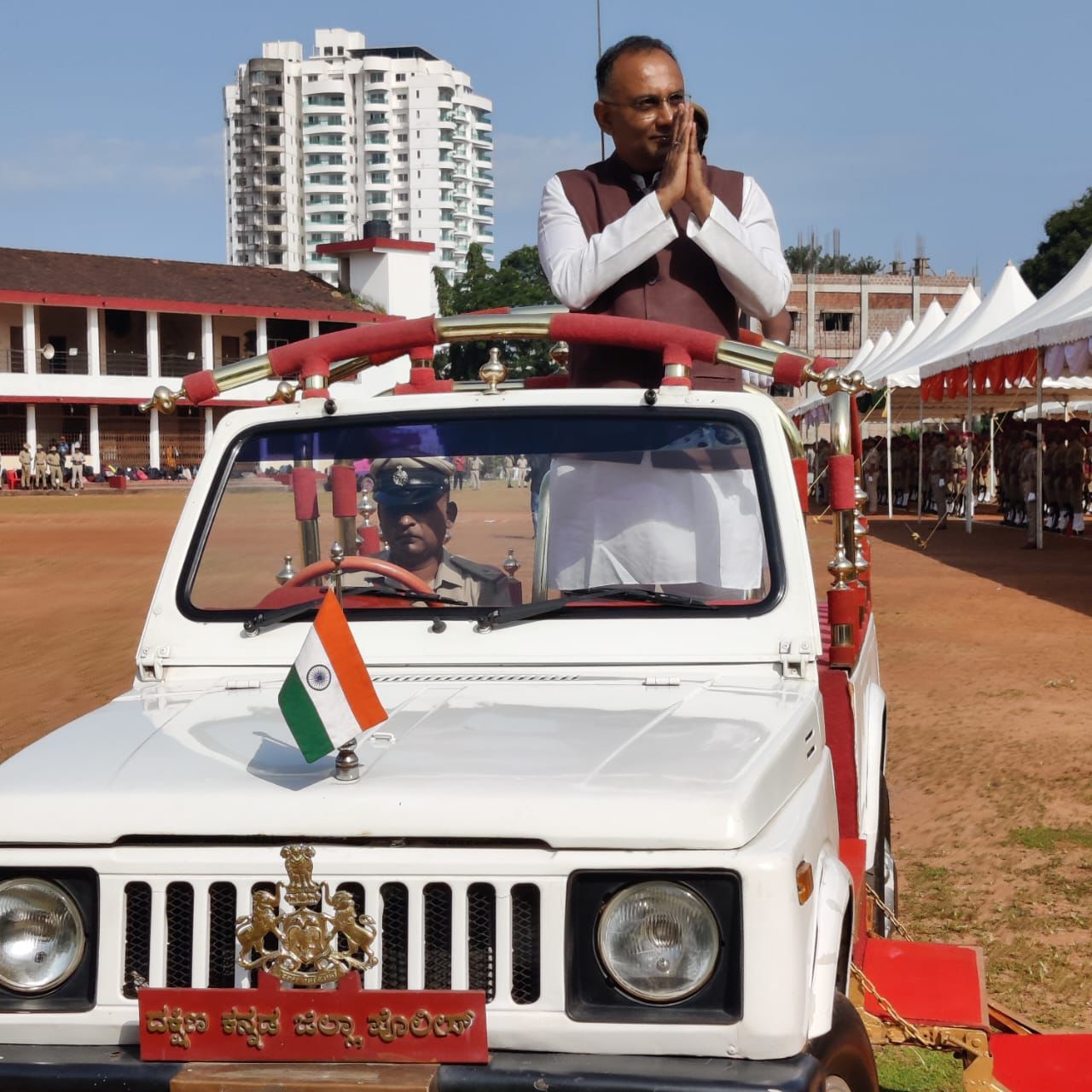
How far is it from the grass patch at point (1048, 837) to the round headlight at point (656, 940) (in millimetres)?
4870

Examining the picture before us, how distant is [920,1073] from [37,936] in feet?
8.90

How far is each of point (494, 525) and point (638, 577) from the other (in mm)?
369

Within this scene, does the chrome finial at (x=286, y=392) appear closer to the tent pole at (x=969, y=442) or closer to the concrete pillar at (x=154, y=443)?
the tent pole at (x=969, y=442)

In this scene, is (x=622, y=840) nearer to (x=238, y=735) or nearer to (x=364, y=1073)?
(x=364, y=1073)

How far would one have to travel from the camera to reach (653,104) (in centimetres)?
414

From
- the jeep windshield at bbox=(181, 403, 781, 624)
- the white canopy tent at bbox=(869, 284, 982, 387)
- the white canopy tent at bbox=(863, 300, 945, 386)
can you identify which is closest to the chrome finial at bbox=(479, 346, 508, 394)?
the jeep windshield at bbox=(181, 403, 781, 624)

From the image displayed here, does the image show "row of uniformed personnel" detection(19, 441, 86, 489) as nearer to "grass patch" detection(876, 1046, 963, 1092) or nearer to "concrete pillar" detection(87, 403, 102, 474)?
"concrete pillar" detection(87, 403, 102, 474)

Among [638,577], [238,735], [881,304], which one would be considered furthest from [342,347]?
[881,304]

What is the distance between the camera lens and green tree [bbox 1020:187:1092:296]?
215 ft

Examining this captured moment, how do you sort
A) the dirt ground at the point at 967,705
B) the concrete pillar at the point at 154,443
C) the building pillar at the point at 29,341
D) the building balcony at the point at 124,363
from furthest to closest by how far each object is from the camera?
the building balcony at the point at 124,363 < the concrete pillar at the point at 154,443 < the building pillar at the point at 29,341 < the dirt ground at the point at 967,705

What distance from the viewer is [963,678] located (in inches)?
462

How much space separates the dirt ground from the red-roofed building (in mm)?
29660

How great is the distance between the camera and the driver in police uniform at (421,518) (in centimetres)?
376

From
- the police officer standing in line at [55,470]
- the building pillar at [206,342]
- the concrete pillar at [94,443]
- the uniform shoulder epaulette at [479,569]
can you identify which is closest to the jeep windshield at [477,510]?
the uniform shoulder epaulette at [479,569]
